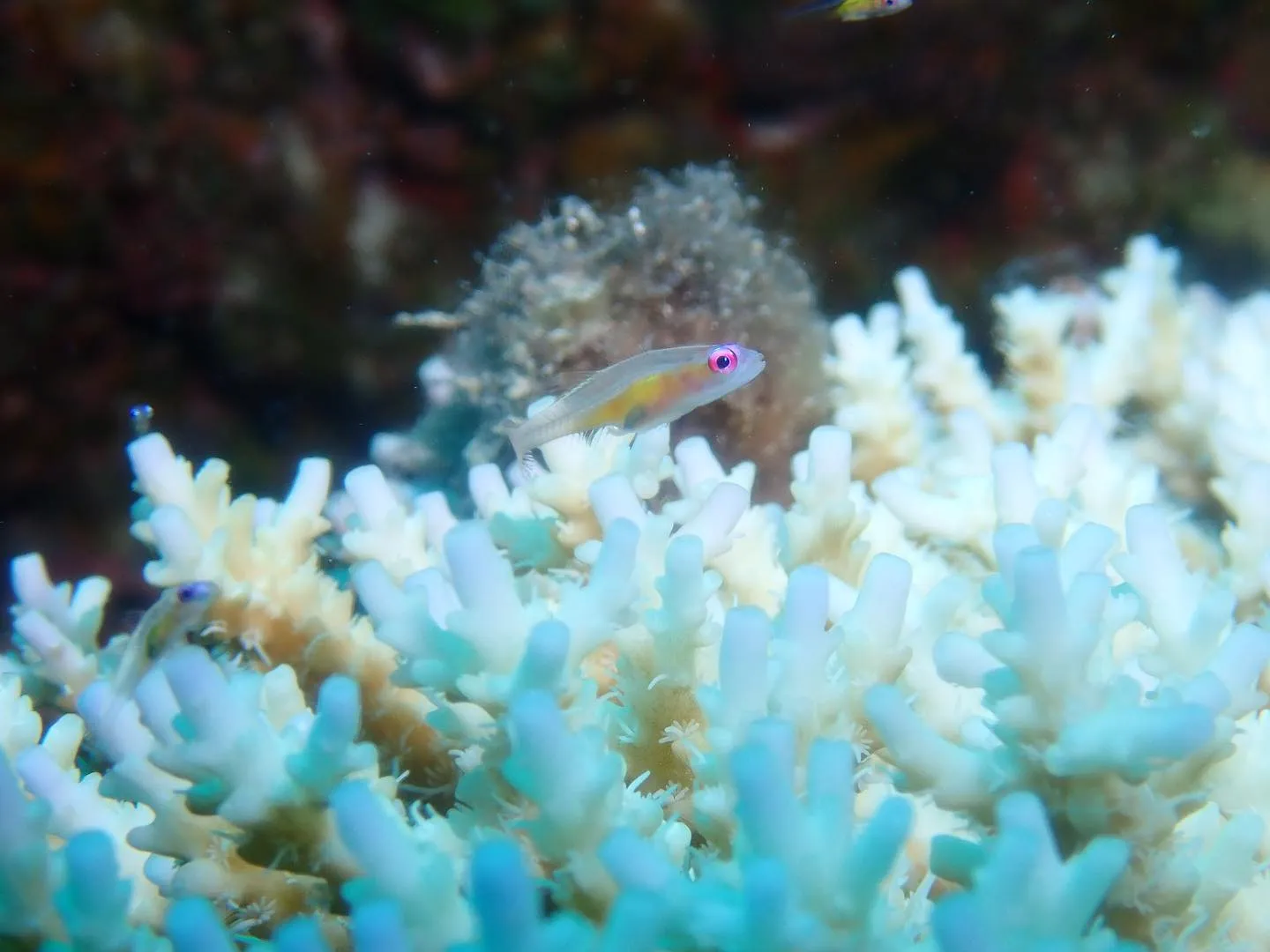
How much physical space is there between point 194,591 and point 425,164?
1.91 metres

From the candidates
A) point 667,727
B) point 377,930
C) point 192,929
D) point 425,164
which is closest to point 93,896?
point 192,929

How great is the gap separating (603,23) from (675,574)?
233cm

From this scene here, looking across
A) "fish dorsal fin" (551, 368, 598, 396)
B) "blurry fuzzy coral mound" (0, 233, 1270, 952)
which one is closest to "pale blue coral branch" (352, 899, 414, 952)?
"blurry fuzzy coral mound" (0, 233, 1270, 952)

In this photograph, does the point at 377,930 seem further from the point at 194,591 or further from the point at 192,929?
the point at 194,591

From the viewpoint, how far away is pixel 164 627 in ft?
6.95

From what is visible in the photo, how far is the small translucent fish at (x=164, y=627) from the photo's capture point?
2.02 m

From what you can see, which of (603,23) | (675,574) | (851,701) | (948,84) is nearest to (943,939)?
(851,701)

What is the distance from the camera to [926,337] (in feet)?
10.3

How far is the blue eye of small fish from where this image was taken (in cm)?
201

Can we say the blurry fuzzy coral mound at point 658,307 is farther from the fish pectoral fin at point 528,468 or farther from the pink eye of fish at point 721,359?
the pink eye of fish at point 721,359

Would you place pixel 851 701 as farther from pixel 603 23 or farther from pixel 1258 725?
pixel 603 23

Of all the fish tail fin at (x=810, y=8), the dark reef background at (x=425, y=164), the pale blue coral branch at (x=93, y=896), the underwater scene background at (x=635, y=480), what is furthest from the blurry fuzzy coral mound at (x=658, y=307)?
the pale blue coral branch at (x=93, y=896)

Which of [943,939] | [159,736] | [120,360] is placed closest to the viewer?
[943,939]

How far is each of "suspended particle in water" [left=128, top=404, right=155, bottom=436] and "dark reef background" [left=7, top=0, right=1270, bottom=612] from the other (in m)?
0.05
